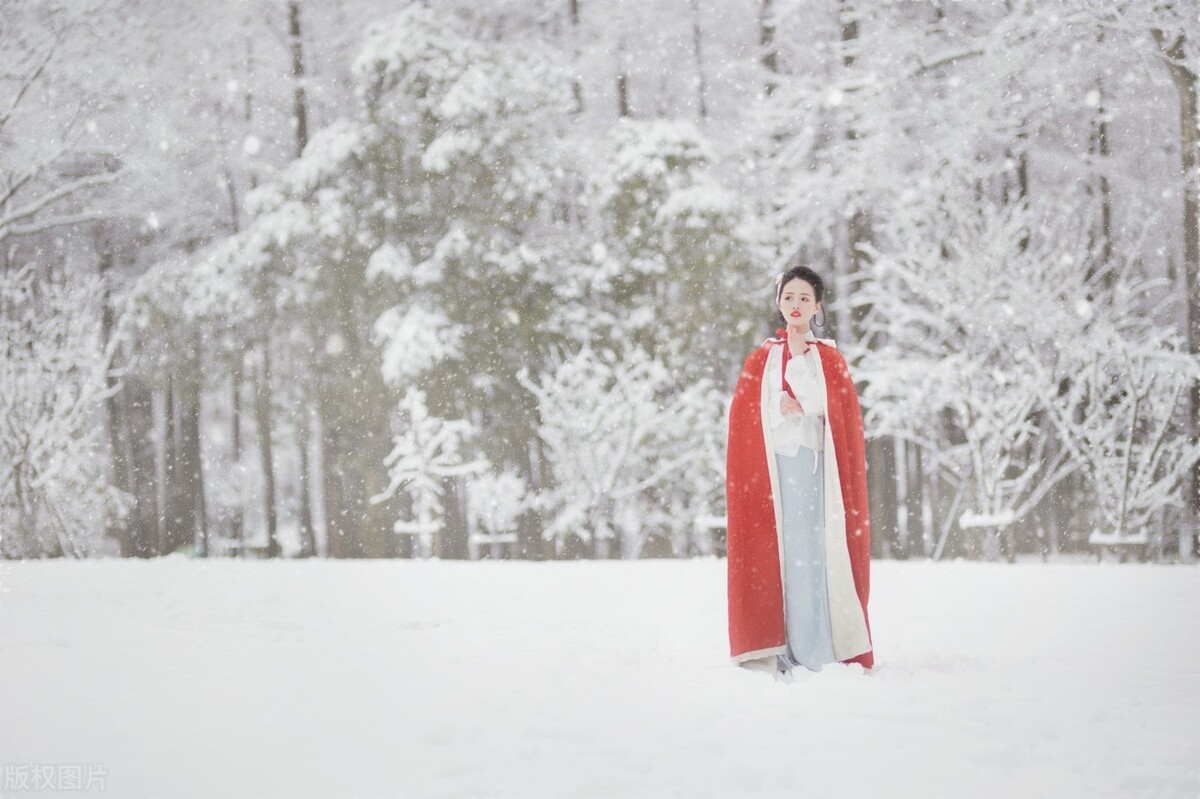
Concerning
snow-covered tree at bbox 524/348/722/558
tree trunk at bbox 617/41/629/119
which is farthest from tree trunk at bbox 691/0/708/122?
snow-covered tree at bbox 524/348/722/558

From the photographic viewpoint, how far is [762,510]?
516 centimetres

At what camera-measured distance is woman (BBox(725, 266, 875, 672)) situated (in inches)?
199

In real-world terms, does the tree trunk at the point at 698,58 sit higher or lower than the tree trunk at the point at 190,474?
higher

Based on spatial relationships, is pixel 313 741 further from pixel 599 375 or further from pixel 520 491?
pixel 520 491

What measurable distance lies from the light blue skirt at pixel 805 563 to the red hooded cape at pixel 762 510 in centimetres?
6

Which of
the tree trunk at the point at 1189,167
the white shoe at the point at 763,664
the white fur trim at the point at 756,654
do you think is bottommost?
the white shoe at the point at 763,664

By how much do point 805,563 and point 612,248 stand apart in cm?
914

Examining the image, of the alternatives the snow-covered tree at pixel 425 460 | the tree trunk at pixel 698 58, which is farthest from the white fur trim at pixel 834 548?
the tree trunk at pixel 698 58

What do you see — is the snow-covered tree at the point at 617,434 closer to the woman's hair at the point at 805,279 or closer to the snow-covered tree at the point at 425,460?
the snow-covered tree at the point at 425,460

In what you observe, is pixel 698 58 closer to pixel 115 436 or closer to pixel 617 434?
pixel 617 434

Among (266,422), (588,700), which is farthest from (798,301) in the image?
(266,422)

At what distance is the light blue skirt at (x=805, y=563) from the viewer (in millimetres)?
5062

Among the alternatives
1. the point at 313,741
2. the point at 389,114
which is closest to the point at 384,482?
the point at 389,114

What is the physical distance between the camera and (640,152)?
13.4m
